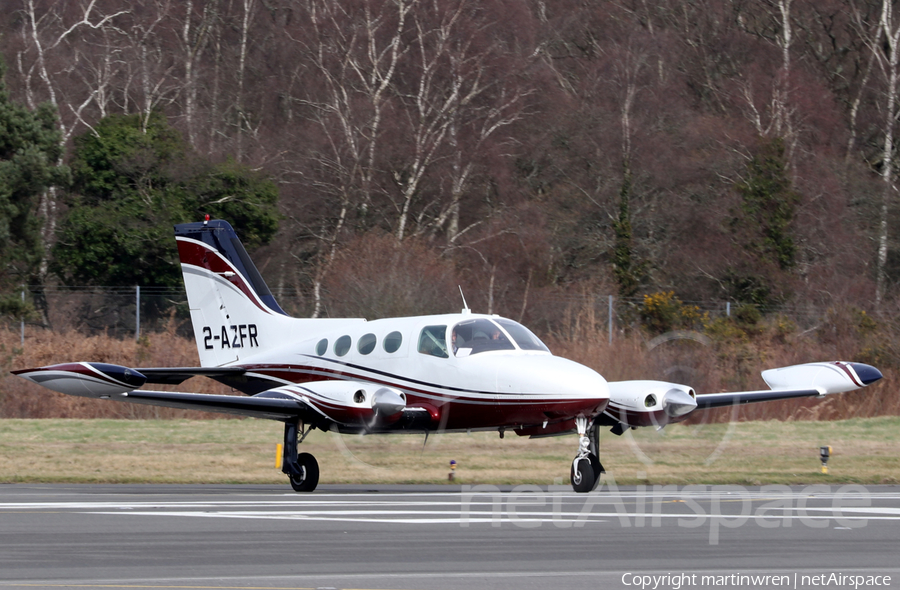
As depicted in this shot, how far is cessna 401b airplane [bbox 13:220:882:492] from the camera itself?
49.3 feet

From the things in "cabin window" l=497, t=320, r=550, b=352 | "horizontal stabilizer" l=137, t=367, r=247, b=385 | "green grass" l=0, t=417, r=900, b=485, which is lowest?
"green grass" l=0, t=417, r=900, b=485

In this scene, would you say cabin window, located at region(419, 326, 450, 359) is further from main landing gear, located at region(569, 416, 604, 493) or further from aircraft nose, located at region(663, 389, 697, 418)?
aircraft nose, located at region(663, 389, 697, 418)

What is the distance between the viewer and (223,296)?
20.1 meters

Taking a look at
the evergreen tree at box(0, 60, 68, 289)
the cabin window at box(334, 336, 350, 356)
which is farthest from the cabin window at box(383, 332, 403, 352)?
the evergreen tree at box(0, 60, 68, 289)

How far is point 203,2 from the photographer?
53.8 meters

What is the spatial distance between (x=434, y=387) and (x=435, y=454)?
8.94 meters

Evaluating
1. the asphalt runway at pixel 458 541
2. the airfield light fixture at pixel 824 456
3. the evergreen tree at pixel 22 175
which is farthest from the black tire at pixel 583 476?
the evergreen tree at pixel 22 175

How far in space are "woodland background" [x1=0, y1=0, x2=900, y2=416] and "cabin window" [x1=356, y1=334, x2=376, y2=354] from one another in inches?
581

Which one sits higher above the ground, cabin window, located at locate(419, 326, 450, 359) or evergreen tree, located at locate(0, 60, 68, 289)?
evergreen tree, located at locate(0, 60, 68, 289)

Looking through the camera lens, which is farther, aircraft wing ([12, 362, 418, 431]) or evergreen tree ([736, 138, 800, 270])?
evergreen tree ([736, 138, 800, 270])

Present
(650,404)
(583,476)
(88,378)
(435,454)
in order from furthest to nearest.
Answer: (435,454), (650,404), (88,378), (583,476)

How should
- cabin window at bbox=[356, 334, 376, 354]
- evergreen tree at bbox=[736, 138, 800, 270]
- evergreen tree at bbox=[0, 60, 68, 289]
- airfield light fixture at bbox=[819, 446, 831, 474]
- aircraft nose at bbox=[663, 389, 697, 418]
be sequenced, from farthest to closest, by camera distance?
A: evergreen tree at bbox=[736, 138, 800, 270]
evergreen tree at bbox=[0, 60, 68, 289]
airfield light fixture at bbox=[819, 446, 831, 474]
cabin window at bbox=[356, 334, 376, 354]
aircraft nose at bbox=[663, 389, 697, 418]

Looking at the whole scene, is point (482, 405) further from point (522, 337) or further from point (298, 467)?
point (298, 467)

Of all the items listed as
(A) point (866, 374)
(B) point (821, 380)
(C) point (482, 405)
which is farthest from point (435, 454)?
(A) point (866, 374)
